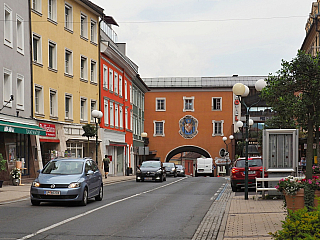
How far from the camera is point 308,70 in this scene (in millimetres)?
13234

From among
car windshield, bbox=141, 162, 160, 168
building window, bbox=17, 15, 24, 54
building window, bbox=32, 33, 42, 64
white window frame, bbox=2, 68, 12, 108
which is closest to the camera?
white window frame, bbox=2, 68, 12, 108

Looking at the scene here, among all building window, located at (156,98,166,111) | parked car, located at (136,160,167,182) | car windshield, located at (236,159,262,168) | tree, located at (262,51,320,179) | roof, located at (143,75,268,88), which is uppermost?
roof, located at (143,75,268,88)

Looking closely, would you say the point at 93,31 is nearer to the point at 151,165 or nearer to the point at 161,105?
the point at 151,165

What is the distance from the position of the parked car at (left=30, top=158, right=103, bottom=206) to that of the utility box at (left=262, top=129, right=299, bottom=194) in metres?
6.30

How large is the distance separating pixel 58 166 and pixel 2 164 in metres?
4.68

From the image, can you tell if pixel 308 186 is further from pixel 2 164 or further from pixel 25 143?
pixel 25 143

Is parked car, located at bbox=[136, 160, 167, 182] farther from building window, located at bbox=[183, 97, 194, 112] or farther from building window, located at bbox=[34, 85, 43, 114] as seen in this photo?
building window, located at bbox=[183, 97, 194, 112]

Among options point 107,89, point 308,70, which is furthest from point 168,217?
point 107,89

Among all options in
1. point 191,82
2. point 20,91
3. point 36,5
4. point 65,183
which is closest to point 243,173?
point 65,183

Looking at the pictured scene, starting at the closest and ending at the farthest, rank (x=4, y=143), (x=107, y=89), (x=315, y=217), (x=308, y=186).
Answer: (x=315, y=217)
(x=308, y=186)
(x=4, y=143)
(x=107, y=89)

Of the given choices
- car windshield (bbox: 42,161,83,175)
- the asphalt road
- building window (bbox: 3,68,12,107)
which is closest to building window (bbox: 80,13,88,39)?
building window (bbox: 3,68,12,107)

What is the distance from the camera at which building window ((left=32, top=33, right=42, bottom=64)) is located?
33.8 meters

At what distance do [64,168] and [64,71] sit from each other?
70.6 feet

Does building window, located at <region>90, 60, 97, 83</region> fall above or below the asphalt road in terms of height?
above
